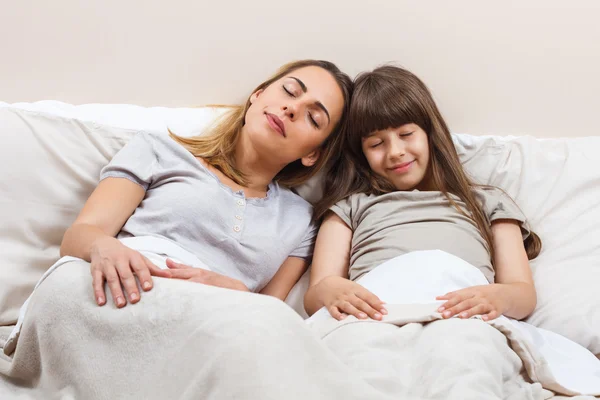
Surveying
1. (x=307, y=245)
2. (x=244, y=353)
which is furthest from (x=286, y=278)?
(x=244, y=353)

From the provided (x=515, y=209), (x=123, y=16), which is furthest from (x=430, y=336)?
(x=123, y=16)

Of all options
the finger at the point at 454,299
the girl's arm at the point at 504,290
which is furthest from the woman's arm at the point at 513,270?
the finger at the point at 454,299

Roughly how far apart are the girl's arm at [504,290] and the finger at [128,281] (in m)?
0.50

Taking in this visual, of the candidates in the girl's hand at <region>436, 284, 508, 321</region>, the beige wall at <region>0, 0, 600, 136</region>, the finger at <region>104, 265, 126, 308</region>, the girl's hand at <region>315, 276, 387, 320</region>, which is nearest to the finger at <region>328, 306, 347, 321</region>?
the girl's hand at <region>315, 276, 387, 320</region>

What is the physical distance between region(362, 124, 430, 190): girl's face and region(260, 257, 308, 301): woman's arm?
0.28 metres

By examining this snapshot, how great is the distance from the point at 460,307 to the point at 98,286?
0.60 m

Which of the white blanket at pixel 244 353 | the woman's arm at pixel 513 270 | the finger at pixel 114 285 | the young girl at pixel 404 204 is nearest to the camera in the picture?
the white blanket at pixel 244 353

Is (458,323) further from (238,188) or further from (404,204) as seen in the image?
(238,188)

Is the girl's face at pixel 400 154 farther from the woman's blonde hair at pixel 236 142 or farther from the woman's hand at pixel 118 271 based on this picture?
the woman's hand at pixel 118 271

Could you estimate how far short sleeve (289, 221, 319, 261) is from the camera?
4.69 feet

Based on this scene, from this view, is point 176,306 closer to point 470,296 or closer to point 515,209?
point 470,296

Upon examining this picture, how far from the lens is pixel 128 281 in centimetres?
96

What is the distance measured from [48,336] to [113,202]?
36 centimetres

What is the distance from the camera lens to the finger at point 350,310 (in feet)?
3.56
